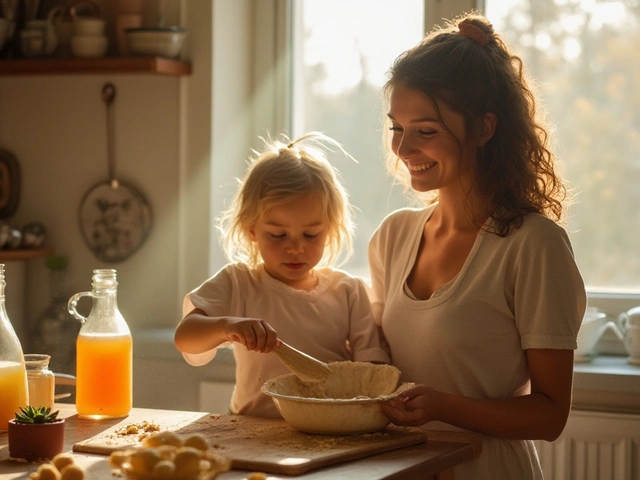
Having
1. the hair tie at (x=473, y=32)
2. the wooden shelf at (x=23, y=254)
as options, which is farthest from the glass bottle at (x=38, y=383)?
the wooden shelf at (x=23, y=254)

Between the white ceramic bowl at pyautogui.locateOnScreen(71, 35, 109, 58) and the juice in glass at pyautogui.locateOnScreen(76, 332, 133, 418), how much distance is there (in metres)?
1.25

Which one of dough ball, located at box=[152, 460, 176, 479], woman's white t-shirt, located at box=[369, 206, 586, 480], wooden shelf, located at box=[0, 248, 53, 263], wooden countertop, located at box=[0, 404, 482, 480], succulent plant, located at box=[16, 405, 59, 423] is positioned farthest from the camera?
wooden shelf, located at box=[0, 248, 53, 263]

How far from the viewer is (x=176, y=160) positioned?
2713 mm

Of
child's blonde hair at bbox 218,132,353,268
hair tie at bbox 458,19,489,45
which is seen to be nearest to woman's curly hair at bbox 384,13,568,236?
hair tie at bbox 458,19,489,45

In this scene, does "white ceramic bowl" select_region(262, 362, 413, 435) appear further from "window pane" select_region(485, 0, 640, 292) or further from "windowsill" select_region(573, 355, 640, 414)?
"window pane" select_region(485, 0, 640, 292)

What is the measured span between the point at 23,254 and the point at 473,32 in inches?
59.5

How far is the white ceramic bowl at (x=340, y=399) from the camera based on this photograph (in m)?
1.47

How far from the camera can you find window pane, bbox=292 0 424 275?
2740mm

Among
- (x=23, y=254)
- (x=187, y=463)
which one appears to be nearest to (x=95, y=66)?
(x=23, y=254)

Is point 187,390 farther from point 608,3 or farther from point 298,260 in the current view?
point 608,3

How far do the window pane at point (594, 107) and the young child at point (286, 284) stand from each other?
37.1 inches

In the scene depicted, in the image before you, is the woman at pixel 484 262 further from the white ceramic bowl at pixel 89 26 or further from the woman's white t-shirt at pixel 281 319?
the white ceramic bowl at pixel 89 26

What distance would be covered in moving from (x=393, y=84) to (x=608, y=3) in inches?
38.9

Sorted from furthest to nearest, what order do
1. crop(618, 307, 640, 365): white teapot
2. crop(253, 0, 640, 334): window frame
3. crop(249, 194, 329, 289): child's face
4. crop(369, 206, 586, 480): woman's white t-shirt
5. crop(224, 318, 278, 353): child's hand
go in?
crop(253, 0, 640, 334): window frame → crop(618, 307, 640, 365): white teapot → crop(249, 194, 329, 289): child's face → crop(369, 206, 586, 480): woman's white t-shirt → crop(224, 318, 278, 353): child's hand
